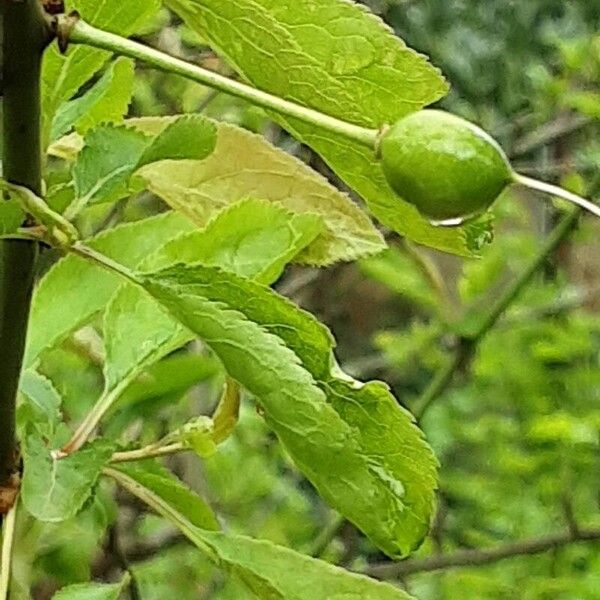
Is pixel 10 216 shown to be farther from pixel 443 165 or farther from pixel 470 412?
pixel 470 412

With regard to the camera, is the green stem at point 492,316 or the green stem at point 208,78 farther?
the green stem at point 492,316

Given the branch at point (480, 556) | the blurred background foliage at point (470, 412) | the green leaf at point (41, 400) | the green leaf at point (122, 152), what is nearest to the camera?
the green leaf at point (122, 152)

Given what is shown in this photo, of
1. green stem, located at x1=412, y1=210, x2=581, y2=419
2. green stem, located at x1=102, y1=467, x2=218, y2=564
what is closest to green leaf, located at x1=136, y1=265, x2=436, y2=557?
green stem, located at x1=102, y1=467, x2=218, y2=564

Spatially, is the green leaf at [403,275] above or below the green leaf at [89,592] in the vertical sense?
below

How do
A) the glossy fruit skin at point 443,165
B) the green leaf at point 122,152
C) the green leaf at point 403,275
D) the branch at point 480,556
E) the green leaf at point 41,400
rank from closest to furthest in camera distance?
1. the glossy fruit skin at point 443,165
2. the green leaf at point 122,152
3. the green leaf at point 41,400
4. the branch at point 480,556
5. the green leaf at point 403,275

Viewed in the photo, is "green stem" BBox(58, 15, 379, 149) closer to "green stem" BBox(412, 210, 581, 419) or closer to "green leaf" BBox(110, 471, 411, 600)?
"green leaf" BBox(110, 471, 411, 600)

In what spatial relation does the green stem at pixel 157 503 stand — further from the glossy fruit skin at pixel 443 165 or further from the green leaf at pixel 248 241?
the glossy fruit skin at pixel 443 165

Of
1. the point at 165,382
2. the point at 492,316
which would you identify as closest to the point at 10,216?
the point at 165,382

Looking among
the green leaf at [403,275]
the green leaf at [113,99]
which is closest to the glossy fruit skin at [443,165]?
the green leaf at [113,99]
